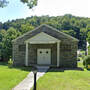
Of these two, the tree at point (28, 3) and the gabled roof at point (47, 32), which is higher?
the tree at point (28, 3)

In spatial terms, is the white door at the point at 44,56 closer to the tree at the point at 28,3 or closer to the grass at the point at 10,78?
the grass at the point at 10,78

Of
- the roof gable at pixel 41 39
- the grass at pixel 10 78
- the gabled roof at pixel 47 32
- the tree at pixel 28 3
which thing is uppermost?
the tree at pixel 28 3

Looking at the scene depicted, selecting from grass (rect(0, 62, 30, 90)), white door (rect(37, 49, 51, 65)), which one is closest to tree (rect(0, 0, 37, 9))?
grass (rect(0, 62, 30, 90))

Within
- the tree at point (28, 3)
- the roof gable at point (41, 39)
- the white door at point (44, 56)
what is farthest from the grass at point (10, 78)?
the white door at point (44, 56)

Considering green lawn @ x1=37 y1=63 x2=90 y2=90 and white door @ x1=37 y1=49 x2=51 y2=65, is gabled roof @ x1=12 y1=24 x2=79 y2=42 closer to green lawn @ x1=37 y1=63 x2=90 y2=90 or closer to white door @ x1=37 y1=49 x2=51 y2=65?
white door @ x1=37 y1=49 x2=51 y2=65

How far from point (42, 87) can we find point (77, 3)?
6214 millimetres

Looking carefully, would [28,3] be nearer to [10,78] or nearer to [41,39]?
[10,78]

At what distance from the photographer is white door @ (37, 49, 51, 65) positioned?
1766 centimetres

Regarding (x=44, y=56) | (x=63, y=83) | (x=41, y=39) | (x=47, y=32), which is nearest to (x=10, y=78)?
(x=63, y=83)

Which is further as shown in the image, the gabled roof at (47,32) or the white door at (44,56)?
the white door at (44,56)

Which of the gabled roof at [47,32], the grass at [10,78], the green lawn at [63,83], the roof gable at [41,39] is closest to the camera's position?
the green lawn at [63,83]

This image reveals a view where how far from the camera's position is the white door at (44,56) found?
17.7m

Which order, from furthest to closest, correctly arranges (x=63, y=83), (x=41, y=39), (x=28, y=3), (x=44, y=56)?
1. (x=44, y=56)
2. (x=41, y=39)
3. (x=63, y=83)
4. (x=28, y=3)

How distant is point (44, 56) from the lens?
58.7 ft
